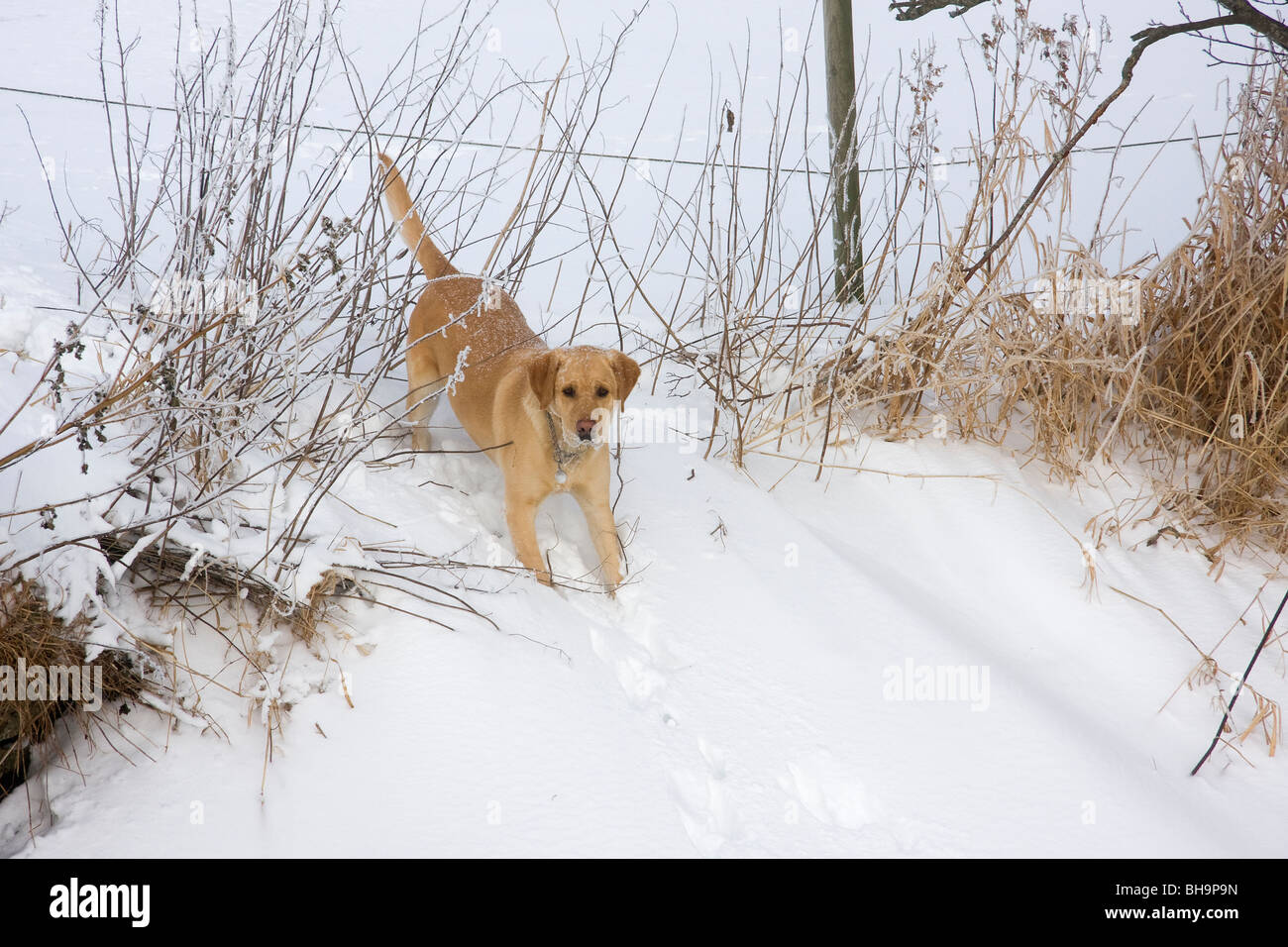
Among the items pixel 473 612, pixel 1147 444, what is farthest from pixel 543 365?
pixel 1147 444

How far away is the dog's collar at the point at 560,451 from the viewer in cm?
295

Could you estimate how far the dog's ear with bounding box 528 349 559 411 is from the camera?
2867 millimetres

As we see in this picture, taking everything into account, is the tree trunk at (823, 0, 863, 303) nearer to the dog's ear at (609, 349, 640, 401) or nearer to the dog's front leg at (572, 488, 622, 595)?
the dog's ear at (609, 349, 640, 401)

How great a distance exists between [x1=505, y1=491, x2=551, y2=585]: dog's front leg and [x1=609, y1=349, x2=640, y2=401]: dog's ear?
443 millimetres

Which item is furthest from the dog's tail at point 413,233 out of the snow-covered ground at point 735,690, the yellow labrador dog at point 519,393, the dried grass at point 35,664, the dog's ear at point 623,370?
the dried grass at point 35,664

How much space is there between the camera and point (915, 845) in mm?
2295

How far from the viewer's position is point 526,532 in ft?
9.85

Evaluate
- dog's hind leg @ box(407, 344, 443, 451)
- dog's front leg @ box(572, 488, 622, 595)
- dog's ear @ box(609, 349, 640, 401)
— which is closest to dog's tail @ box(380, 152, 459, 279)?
dog's hind leg @ box(407, 344, 443, 451)

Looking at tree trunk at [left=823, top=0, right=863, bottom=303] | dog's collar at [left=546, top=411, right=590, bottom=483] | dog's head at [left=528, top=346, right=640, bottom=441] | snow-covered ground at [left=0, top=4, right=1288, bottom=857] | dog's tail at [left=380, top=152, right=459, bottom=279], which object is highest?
tree trunk at [left=823, top=0, right=863, bottom=303]

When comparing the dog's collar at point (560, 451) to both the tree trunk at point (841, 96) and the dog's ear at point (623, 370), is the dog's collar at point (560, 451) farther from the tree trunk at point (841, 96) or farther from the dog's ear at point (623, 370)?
the tree trunk at point (841, 96)

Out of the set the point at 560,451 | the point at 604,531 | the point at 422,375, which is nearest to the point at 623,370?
the point at 560,451

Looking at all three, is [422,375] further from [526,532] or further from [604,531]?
[604,531]

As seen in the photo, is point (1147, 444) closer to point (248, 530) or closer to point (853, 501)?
point (853, 501)

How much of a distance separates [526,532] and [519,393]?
451 millimetres
